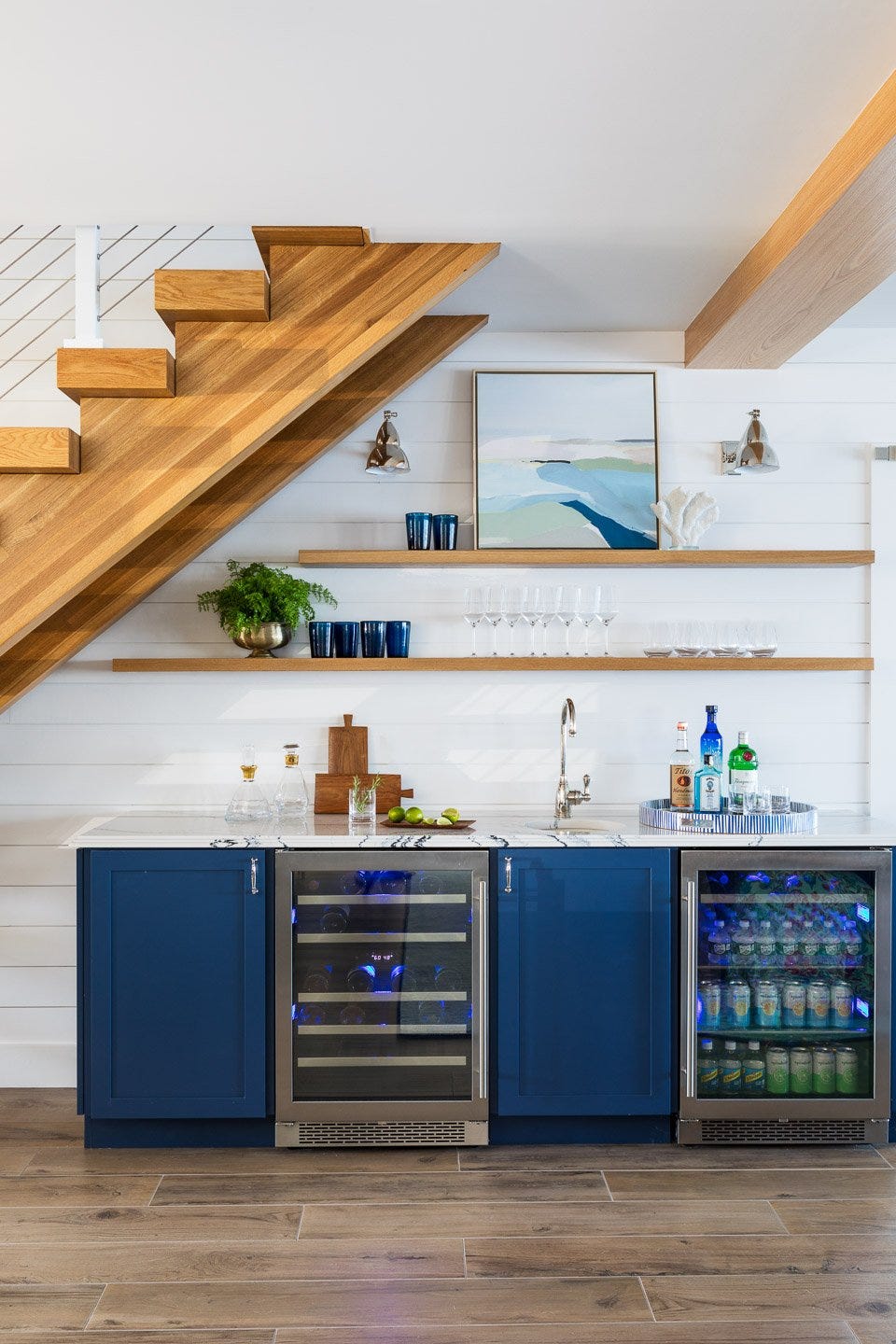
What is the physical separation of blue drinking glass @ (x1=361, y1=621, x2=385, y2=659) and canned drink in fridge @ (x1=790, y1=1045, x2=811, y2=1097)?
181 centimetres

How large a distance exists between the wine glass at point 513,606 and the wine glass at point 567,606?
0.13 metres

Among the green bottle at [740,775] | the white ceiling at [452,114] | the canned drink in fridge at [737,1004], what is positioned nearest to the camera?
the white ceiling at [452,114]

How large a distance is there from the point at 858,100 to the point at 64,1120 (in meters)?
3.55

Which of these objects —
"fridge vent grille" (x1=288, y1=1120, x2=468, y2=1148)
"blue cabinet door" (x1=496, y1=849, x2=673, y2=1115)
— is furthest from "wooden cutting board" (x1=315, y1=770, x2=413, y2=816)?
"fridge vent grille" (x1=288, y1=1120, x2=468, y2=1148)

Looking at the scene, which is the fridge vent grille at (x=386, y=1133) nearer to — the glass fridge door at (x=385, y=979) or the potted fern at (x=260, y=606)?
the glass fridge door at (x=385, y=979)

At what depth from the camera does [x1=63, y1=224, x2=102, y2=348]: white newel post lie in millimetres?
2832

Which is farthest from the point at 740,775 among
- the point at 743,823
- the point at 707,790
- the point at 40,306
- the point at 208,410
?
the point at 40,306

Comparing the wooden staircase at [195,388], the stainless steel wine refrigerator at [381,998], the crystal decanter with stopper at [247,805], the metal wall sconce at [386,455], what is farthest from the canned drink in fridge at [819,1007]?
the wooden staircase at [195,388]

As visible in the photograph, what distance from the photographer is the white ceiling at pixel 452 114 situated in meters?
2.04

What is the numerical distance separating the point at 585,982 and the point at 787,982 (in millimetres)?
640

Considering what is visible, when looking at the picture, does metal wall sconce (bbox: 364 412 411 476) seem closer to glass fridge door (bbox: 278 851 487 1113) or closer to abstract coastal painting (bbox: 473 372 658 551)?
abstract coastal painting (bbox: 473 372 658 551)

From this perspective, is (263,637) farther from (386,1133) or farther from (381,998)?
(386,1133)

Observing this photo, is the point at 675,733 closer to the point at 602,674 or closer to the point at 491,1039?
the point at 602,674

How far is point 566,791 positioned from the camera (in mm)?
3535
